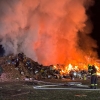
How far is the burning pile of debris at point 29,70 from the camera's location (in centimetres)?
2575

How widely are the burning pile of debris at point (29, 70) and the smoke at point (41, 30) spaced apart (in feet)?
4.79

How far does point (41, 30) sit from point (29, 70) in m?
5.74

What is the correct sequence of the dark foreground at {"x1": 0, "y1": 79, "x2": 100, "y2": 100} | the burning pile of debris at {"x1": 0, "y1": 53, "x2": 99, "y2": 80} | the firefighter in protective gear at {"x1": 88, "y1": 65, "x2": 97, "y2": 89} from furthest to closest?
the burning pile of debris at {"x1": 0, "y1": 53, "x2": 99, "y2": 80} → the firefighter in protective gear at {"x1": 88, "y1": 65, "x2": 97, "y2": 89} → the dark foreground at {"x1": 0, "y1": 79, "x2": 100, "y2": 100}

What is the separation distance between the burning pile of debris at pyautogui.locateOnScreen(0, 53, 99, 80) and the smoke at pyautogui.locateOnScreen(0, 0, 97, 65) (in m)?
1.46

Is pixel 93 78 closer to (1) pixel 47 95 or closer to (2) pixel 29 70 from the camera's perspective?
(1) pixel 47 95

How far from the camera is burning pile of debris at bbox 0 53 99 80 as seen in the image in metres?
25.8

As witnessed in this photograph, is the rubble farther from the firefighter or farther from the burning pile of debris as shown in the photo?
the firefighter

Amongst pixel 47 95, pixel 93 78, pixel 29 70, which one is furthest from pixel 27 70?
pixel 47 95

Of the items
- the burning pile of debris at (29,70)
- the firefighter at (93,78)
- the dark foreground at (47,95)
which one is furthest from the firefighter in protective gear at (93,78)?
the burning pile of debris at (29,70)

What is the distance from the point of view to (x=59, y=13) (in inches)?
1251

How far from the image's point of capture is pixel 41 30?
3125cm

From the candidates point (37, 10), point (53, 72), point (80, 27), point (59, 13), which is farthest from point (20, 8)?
point (80, 27)

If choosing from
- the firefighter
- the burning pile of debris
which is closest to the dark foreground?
the firefighter

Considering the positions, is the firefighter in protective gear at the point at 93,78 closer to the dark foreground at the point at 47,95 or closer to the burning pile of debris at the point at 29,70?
the dark foreground at the point at 47,95
